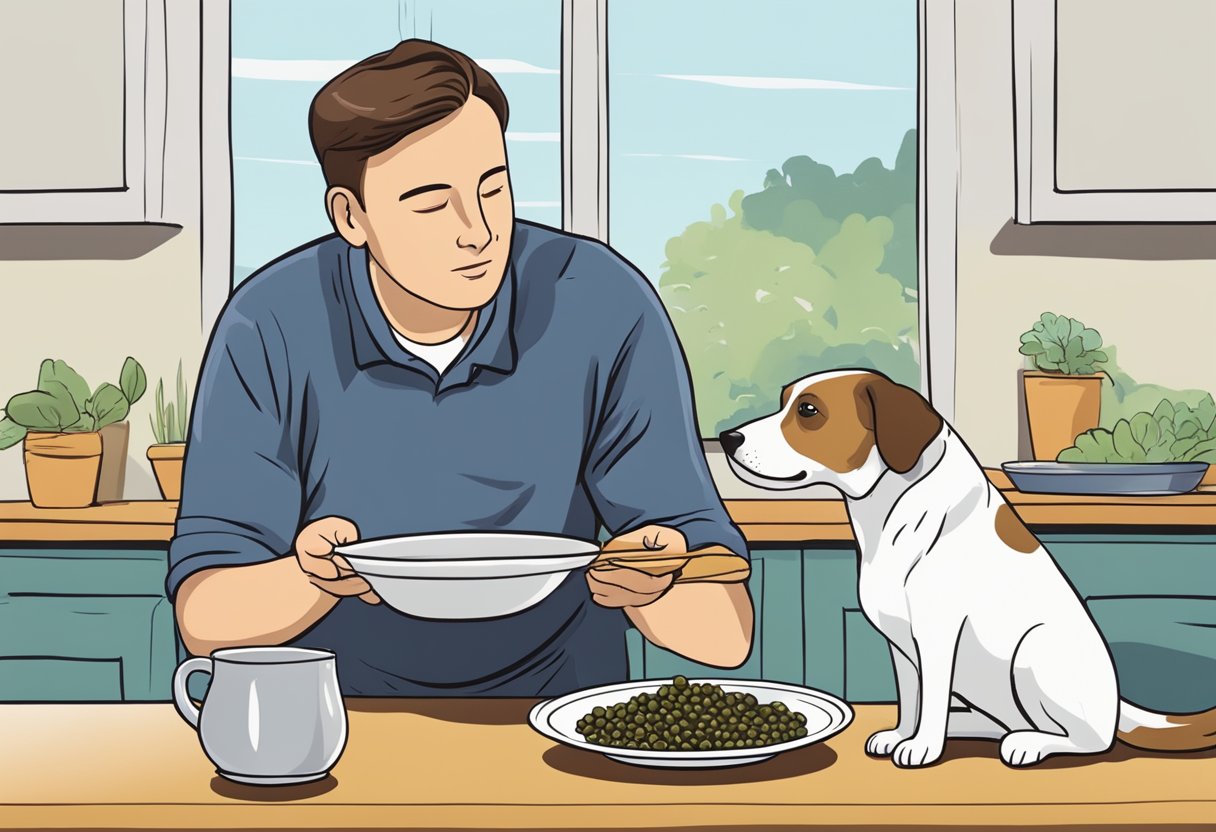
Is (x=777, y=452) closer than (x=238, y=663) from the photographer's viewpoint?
No

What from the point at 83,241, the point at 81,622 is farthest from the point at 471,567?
the point at 83,241

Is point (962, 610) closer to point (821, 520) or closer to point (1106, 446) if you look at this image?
point (821, 520)

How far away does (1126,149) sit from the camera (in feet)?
9.50

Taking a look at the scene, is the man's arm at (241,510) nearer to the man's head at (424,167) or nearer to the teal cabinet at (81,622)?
the man's head at (424,167)

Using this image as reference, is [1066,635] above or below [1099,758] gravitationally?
above

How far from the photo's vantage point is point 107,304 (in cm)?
302

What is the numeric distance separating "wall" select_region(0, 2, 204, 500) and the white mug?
203cm

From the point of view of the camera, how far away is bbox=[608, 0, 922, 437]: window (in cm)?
297

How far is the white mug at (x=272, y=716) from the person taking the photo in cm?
107

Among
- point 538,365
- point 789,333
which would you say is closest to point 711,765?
point 538,365

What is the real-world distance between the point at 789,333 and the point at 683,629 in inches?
63.0

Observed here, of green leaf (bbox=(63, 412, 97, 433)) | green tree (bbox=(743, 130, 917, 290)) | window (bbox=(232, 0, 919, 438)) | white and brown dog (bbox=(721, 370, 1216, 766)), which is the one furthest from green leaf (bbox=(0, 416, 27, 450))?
white and brown dog (bbox=(721, 370, 1216, 766))

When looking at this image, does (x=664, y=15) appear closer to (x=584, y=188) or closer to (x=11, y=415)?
(x=584, y=188)

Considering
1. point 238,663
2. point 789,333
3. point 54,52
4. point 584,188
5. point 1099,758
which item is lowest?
point 1099,758
